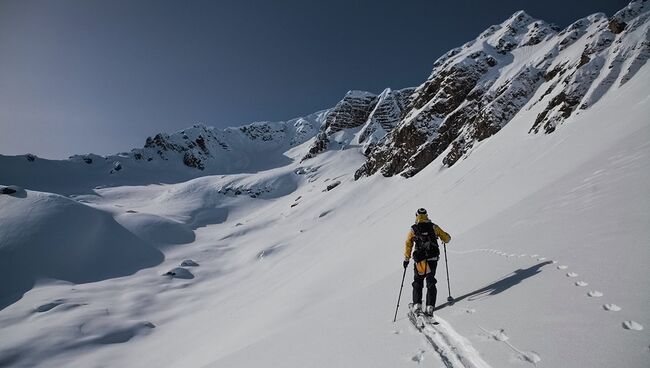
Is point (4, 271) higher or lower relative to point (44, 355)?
higher

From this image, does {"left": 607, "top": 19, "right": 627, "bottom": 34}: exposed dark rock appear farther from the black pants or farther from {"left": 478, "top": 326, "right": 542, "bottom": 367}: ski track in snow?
{"left": 478, "top": 326, "right": 542, "bottom": 367}: ski track in snow

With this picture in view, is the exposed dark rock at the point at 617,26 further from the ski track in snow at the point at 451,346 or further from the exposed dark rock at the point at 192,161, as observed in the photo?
the exposed dark rock at the point at 192,161

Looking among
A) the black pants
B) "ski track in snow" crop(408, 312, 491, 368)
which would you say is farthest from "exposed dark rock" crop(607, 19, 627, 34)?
"ski track in snow" crop(408, 312, 491, 368)

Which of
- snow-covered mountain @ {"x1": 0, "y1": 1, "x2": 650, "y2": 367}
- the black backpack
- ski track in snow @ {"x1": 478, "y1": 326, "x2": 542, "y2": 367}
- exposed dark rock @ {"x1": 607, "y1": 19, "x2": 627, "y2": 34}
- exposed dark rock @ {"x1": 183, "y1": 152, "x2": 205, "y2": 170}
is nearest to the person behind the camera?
ski track in snow @ {"x1": 478, "y1": 326, "x2": 542, "y2": 367}

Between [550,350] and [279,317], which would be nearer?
[550,350]

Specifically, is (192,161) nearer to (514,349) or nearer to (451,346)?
(451,346)

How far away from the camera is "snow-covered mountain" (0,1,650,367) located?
18.6 ft

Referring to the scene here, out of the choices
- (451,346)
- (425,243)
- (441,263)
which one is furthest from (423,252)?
(441,263)

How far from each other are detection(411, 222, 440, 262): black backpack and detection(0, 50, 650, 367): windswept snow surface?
121 centimetres

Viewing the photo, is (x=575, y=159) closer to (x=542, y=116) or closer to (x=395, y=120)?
(x=542, y=116)

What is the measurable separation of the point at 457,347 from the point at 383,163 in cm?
7765

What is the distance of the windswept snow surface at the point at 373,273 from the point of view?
17.5ft

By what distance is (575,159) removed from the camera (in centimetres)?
1894

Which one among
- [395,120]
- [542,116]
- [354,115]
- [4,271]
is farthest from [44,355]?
[354,115]
